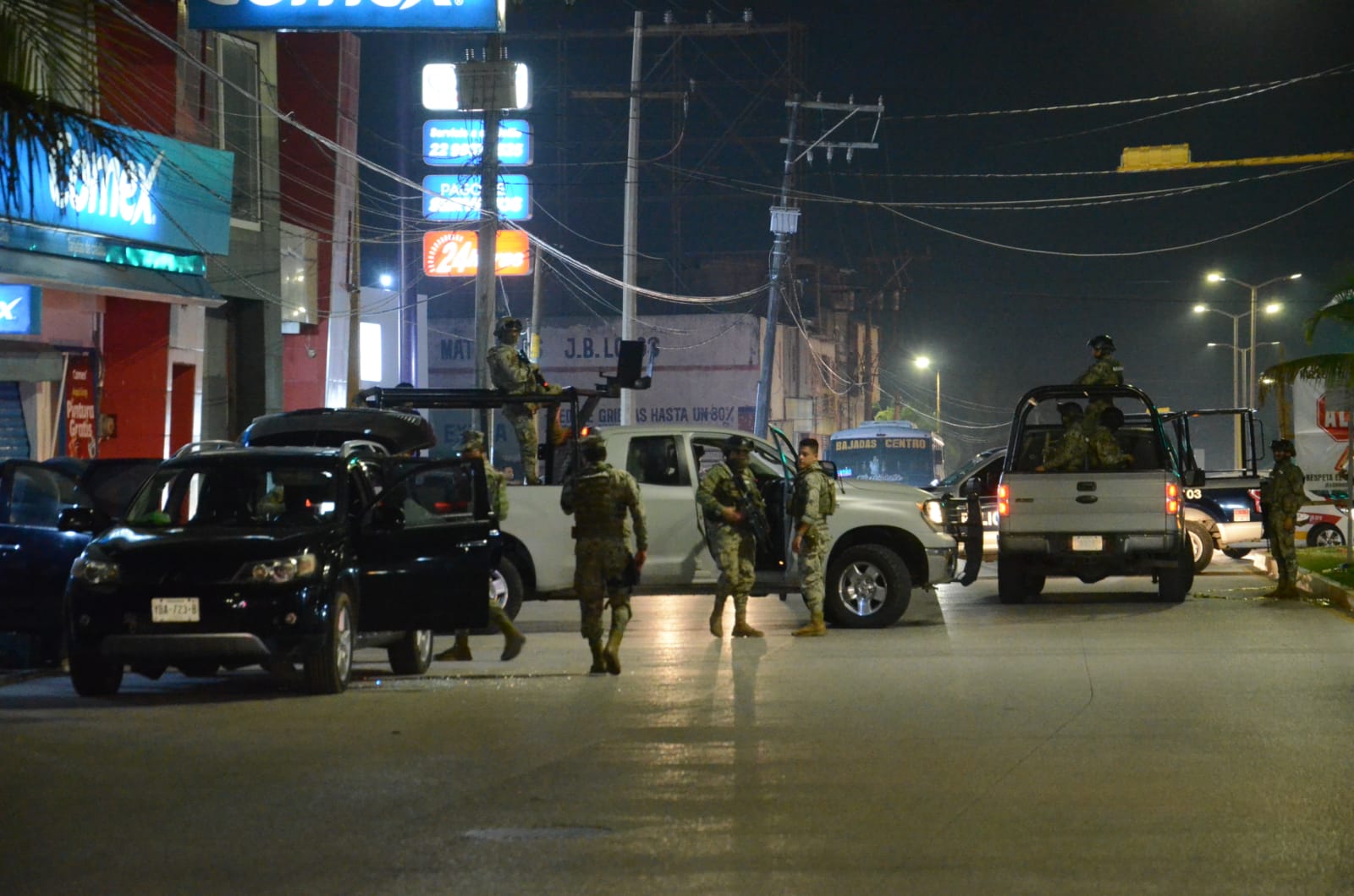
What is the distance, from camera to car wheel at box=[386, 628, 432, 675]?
13242 mm

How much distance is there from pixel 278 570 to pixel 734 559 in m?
4.72

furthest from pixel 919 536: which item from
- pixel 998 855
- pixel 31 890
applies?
pixel 31 890

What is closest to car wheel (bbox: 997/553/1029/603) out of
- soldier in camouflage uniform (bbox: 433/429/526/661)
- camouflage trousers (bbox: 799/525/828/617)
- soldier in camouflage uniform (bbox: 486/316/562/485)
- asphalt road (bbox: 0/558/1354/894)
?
camouflage trousers (bbox: 799/525/828/617)

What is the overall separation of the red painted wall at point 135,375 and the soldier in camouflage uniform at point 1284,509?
1507cm

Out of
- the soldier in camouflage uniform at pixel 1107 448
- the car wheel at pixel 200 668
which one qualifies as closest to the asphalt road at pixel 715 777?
the car wheel at pixel 200 668

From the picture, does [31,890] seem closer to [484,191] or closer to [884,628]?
[884,628]

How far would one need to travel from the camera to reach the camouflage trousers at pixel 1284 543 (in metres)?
19.5

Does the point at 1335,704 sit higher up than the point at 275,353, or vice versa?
the point at 275,353

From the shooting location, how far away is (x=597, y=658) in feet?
42.8

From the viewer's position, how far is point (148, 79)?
24469mm

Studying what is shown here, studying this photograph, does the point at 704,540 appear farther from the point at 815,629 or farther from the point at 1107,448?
the point at 1107,448

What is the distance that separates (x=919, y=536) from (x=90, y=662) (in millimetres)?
7644

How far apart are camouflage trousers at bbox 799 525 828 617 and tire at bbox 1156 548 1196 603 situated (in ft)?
16.9

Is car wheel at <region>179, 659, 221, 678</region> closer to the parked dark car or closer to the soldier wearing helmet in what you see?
the parked dark car
